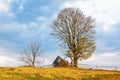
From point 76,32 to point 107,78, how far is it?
34908mm

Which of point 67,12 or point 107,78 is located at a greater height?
point 67,12

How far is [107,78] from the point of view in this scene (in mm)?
43688

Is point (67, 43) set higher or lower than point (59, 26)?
lower

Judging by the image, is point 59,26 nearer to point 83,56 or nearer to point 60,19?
point 60,19

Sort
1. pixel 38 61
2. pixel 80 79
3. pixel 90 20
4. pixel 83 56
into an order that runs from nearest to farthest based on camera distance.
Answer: pixel 80 79 < pixel 83 56 < pixel 90 20 < pixel 38 61

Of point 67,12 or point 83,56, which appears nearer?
point 83,56

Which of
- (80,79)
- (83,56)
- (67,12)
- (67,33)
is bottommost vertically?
(80,79)

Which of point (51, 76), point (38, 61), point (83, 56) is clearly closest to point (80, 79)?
point (51, 76)

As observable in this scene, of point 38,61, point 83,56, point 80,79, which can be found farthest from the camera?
point 38,61

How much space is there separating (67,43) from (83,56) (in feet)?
19.3

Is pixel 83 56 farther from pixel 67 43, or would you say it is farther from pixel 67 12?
pixel 67 12

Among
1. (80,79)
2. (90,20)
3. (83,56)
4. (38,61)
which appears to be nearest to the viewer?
(80,79)

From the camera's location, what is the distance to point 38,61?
9325cm

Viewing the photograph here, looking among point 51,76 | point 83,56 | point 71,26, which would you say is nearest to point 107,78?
point 51,76
